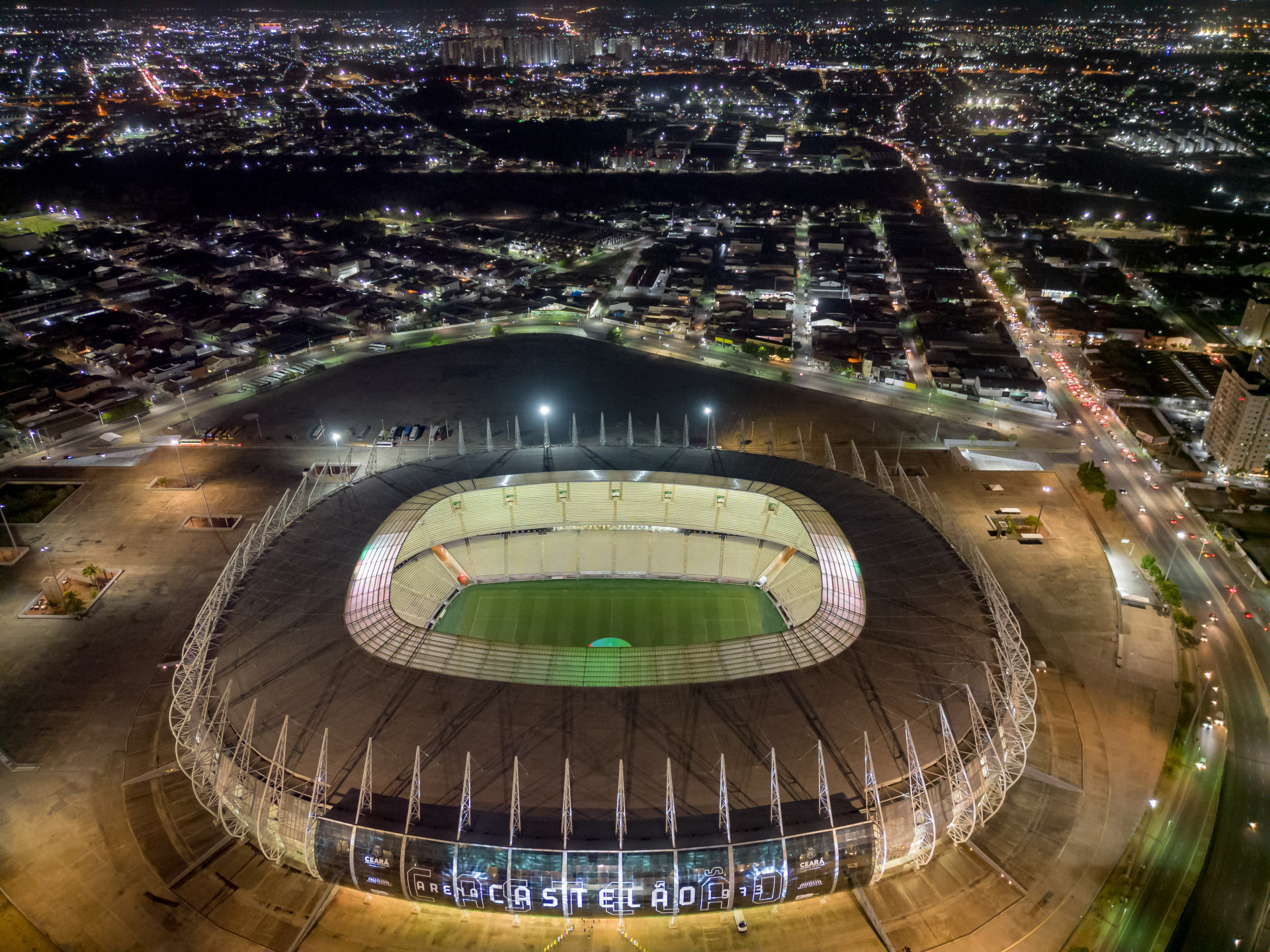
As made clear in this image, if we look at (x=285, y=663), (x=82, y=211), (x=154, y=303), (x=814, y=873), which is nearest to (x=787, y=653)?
(x=814, y=873)

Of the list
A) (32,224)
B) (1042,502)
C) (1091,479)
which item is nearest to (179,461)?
(1042,502)

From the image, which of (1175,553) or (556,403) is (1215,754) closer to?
(1175,553)

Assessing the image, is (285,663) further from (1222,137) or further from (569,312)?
(1222,137)

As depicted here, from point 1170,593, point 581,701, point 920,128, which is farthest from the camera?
point 920,128

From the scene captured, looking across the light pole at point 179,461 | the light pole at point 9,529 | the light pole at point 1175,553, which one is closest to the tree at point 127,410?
the light pole at point 179,461

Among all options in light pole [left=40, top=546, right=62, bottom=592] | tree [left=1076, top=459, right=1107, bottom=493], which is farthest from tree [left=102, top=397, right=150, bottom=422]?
tree [left=1076, top=459, right=1107, bottom=493]

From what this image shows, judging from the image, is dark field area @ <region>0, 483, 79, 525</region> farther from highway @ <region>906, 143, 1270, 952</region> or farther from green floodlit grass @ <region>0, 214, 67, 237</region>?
green floodlit grass @ <region>0, 214, 67, 237</region>
